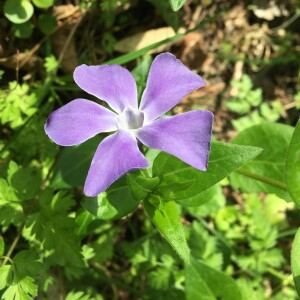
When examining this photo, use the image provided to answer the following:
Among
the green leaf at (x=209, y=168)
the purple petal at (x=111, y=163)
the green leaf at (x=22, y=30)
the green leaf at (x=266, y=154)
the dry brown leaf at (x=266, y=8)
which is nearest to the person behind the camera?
the purple petal at (x=111, y=163)

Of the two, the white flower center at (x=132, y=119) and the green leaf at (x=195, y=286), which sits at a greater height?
the white flower center at (x=132, y=119)

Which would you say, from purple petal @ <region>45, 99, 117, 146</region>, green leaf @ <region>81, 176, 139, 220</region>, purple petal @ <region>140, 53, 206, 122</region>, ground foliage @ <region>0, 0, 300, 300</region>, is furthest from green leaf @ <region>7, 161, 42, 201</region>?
purple petal @ <region>140, 53, 206, 122</region>

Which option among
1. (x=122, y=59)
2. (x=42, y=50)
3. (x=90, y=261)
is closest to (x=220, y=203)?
(x=90, y=261)

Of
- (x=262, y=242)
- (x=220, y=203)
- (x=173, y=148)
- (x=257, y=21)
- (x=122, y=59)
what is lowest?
(x=262, y=242)

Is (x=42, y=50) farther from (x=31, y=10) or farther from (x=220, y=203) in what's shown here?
(x=220, y=203)

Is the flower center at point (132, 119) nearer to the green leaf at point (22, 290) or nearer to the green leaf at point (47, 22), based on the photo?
the green leaf at point (22, 290)

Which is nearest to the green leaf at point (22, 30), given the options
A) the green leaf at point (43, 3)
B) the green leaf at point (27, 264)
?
the green leaf at point (43, 3)

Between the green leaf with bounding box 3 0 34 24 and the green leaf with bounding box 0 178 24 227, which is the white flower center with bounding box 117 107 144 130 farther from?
the green leaf with bounding box 3 0 34 24
